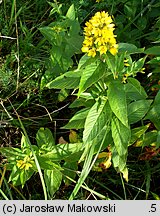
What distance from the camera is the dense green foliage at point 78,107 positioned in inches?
47.0

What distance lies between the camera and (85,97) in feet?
4.18

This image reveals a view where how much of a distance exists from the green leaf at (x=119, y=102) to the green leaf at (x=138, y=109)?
12 cm

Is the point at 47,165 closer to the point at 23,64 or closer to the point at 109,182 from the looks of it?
the point at 109,182

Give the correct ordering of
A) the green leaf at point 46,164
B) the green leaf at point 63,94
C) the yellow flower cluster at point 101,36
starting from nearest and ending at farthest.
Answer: the yellow flower cluster at point 101,36 → the green leaf at point 46,164 → the green leaf at point 63,94

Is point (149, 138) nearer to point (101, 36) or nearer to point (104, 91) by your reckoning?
point (104, 91)

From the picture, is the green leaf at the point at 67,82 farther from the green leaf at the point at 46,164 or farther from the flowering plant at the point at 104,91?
the green leaf at the point at 46,164

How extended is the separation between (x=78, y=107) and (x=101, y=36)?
57 centimetres

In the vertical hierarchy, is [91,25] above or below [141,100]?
above

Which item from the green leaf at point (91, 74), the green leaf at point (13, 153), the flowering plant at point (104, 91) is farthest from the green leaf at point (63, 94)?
the green leaf at point (91, 74)

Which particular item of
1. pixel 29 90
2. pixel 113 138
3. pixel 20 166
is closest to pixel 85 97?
pixel 113 138

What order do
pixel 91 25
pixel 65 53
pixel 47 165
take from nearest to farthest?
pixel 91 25, pixel 47 165, pixel 65 53

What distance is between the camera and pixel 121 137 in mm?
1189

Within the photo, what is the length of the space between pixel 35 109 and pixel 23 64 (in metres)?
0.19

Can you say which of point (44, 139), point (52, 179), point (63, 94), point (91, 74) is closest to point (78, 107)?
point (63, 94)
